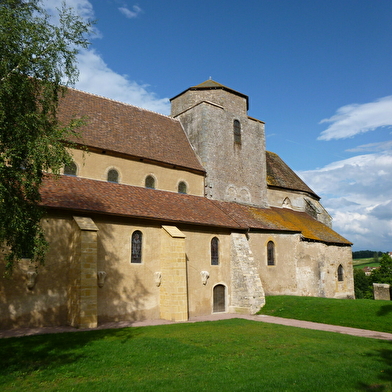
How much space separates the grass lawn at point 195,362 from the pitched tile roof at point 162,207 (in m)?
5.69

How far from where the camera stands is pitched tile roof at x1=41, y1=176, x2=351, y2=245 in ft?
53.7

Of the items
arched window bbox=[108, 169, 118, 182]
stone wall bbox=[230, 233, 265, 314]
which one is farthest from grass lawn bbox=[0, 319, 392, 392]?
arched window bbox=[108, 169, 118, 182]

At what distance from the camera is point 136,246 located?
17.9 m

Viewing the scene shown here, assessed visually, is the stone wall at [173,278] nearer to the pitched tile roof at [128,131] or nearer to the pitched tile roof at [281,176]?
the pitched tile roof at [128,131]

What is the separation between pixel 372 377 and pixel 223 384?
11.9 ft

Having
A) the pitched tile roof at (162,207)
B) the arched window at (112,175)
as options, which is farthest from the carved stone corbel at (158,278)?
the arched window at (112,175)

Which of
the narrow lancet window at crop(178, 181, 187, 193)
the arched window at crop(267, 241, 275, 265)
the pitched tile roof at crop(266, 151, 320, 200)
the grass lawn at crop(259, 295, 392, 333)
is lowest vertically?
the grass lawn at crop(259, 295, 392, 333)

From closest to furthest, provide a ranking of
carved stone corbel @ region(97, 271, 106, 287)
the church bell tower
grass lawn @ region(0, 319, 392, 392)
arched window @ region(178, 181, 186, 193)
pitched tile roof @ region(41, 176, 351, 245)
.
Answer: grass lawn @ region(0, 319, 392, 392)
carved stone corbel @ region(97, 271, 106, 287)
pitched tile roof @ region(41, 176, 351, 245)
arched window @ region(178, 181, 186, 193)
the church bell tower

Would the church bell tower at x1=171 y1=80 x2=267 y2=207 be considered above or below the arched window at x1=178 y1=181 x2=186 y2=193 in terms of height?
above

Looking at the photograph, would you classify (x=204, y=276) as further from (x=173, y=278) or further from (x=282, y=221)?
(x=282, y=221)

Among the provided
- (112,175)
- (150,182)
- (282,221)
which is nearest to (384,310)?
(282,221)

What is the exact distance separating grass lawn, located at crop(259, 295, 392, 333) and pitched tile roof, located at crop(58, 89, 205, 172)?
9960 mm

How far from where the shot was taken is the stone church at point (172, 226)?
1506 cm

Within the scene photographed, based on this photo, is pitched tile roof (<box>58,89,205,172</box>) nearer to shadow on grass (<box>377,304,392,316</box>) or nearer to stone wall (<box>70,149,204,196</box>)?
stone wall (<box>70,149,204,196</box>)
